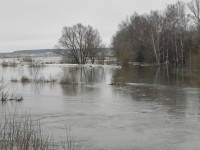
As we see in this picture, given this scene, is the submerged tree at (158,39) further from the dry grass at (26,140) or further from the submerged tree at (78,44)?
the dry grass at (26,140)

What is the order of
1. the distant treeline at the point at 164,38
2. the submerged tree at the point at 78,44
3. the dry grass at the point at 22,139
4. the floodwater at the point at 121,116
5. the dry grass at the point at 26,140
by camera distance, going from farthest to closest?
the submerged tree at the point at 78,44 → the distant treeline at the point at 164,38 → the floodwater at the point at 121,116 → the dry grass at the point at 26,140 → the dry grass at the point at 22,139

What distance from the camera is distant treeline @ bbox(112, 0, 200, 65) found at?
60.4m

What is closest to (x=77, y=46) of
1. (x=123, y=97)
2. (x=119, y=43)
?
(x=119, y=43)

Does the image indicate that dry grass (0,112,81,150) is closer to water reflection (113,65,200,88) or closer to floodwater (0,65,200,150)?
floodwater (0,65,200,150)

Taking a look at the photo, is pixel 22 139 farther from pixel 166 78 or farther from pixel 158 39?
pixel 158 39

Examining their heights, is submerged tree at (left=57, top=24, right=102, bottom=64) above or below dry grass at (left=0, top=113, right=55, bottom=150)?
above

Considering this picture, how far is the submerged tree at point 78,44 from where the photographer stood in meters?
78.6

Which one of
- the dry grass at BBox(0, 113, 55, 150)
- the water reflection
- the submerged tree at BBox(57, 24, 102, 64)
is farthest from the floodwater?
the submerged tree at BBox(57, 24, 102, 64)

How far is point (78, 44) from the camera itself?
78.8m

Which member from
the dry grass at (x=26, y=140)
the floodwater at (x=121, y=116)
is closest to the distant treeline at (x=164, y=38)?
the floodwater at (x=121, y=116)

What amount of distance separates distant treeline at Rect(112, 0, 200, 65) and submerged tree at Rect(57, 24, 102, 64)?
26.0 feet

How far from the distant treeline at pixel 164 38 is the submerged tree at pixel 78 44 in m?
7.93

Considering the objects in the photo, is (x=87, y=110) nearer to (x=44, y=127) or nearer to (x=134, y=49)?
(x=44, y=127)

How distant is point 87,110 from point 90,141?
5.50 metres
